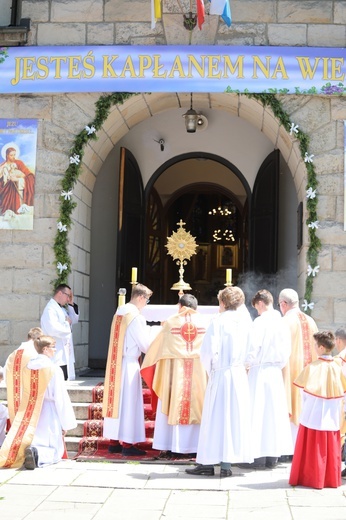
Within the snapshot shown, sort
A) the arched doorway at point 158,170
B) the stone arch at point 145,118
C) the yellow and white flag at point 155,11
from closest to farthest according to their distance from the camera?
the yellow and white flag at point 155,11 < the stone arch at point 145,118 < the arched doorway at point 158,170

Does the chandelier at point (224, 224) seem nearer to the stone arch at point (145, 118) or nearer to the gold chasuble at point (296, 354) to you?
the stone arch at point (145, 118)

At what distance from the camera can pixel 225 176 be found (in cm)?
1570

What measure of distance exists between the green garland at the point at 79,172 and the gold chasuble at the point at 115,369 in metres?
2.40

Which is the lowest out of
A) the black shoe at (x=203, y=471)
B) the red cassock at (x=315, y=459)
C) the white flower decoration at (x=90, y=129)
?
the black shoe at (x=203, y=471)

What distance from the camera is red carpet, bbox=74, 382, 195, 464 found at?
8180 mm

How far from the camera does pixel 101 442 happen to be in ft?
28.4

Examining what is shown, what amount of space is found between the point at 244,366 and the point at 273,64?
4.66 meters

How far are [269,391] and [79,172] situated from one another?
14.7ft

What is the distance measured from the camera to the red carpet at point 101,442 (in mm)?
8180

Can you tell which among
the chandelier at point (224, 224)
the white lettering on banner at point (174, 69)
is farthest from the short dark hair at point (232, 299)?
the chandelier at point (224, 224)

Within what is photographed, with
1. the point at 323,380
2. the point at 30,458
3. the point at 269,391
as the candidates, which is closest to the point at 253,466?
the point at 269,391

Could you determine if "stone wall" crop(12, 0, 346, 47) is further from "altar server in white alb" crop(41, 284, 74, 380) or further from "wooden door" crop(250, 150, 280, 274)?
"altar server in white alb" crop(41, 284, 74, 380)

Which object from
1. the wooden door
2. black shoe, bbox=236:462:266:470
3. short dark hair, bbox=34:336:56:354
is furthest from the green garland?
black shoe, bbox=236:462:266:470

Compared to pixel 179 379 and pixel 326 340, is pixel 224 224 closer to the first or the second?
pixel 179 379
